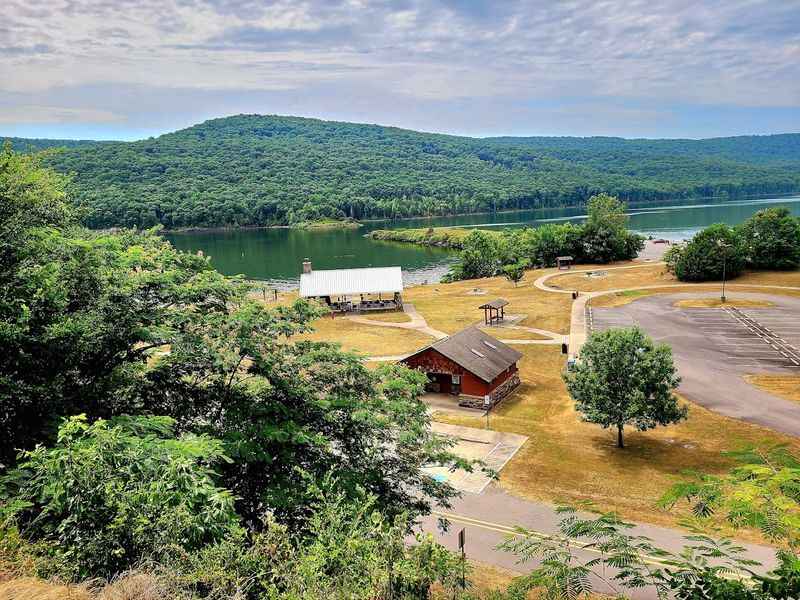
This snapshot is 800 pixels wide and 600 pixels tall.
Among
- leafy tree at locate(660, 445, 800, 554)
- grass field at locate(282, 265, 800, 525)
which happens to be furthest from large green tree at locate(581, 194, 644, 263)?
leafy tree at locate(660, 445, 800, 554)

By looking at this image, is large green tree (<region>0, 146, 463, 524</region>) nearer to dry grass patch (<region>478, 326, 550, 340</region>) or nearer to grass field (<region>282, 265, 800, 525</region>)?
grass field (<region>282, 265, 800, 525</region>)

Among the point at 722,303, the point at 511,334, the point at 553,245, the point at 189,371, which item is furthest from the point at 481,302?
the point at 189,371

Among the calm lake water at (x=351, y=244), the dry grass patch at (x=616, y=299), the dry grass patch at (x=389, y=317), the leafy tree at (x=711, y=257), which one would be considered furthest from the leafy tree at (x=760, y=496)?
the calm lake water at (x=351, y=244)

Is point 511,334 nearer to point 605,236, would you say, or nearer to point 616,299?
point 616,299

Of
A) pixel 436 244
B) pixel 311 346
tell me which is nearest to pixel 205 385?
pixel 311 346

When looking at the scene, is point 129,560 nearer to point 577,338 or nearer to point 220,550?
point 220,550
